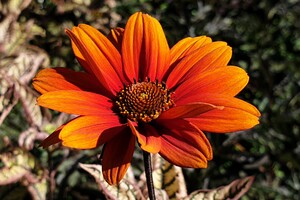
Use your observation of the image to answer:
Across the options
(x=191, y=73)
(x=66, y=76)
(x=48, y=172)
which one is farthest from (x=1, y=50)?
(x=191, y=73)

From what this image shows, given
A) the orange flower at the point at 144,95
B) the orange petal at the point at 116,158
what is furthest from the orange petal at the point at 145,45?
the orange petal at the point at 116,158

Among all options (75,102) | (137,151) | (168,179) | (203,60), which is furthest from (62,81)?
(137,151)

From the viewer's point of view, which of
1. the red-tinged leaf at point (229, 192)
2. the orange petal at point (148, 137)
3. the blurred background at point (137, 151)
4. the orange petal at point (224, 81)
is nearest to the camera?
the orange petal at point (148, 137)

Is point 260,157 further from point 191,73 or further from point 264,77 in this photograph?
point 191,73

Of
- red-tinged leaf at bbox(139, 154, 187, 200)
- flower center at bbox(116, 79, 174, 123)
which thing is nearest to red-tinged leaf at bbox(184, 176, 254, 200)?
red-tinged leaf at bbox(139, 154, 187, 200)

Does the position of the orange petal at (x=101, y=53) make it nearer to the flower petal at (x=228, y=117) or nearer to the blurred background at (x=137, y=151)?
the flower petal at (x=228, y=117)

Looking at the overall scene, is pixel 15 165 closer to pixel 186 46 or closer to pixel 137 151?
pixel 137 151
